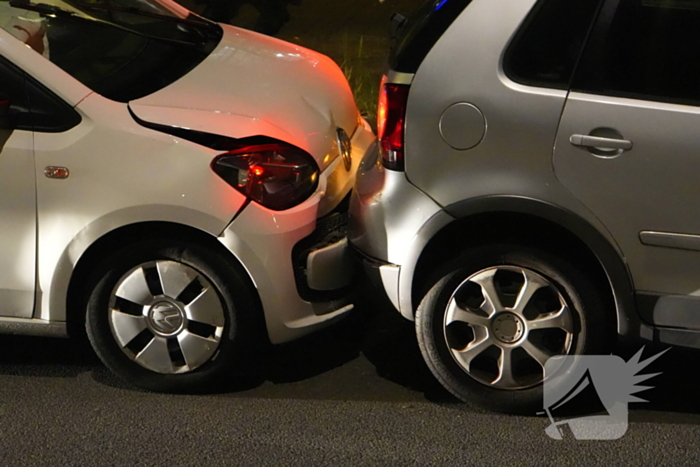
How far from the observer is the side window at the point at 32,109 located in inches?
138

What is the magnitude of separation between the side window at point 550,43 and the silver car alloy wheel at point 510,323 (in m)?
0.72

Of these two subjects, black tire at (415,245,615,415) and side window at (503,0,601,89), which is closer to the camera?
side window at (503,0,601,89)

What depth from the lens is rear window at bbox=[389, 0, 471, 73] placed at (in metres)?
3.27

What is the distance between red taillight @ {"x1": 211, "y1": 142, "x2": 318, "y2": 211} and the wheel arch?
0.59 meters

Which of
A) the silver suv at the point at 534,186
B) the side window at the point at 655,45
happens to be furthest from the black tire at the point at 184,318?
the side window at the point at 655,45

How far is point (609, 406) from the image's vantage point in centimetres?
361

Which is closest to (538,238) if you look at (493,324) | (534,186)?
(534,186)

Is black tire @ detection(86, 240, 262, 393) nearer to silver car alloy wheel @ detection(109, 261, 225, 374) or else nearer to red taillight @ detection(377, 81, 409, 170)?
silver car alloy wheel @ detection(109, 261, 225, 374)

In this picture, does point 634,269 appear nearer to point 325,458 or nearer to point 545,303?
point 545,303

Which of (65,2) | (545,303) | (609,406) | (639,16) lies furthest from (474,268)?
(65,2)

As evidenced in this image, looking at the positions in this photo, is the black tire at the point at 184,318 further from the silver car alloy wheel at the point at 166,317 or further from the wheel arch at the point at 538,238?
the wheel arch at the point at 538,238

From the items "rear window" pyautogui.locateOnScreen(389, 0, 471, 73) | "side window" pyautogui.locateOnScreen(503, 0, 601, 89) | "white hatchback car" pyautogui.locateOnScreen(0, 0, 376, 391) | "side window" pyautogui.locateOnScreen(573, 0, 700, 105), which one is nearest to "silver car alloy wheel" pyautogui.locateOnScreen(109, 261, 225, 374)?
"white hatchback car" pyautogui.locateOnScreen(0, 0, 376, 391)

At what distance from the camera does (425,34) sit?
3.32 m

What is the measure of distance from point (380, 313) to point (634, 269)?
1.50m
